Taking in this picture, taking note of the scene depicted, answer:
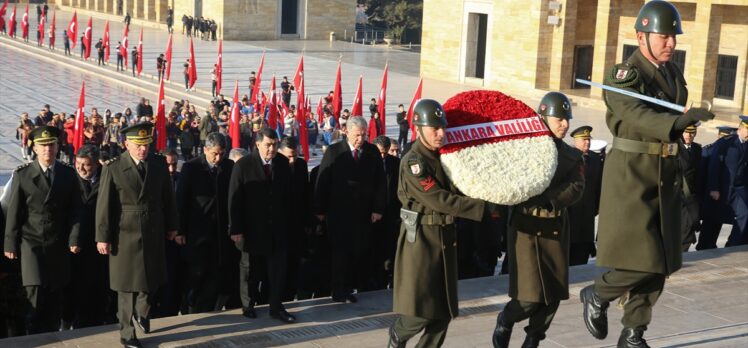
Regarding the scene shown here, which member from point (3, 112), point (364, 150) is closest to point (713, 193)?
point (364, 150)

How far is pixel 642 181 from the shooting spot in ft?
17.7

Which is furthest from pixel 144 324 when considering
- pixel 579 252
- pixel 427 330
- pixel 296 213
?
pixel 579 252

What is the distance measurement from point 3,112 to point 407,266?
87.7ft

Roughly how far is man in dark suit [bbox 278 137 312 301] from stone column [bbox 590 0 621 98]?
2487cm

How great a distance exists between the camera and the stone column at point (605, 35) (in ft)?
105

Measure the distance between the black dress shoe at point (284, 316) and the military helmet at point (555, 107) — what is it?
2568 mm

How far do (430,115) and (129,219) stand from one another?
8.66 feet

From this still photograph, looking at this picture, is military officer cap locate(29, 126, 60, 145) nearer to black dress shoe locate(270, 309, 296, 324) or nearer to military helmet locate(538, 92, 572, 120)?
black dress shoe locate(270, 309, 296, 324)

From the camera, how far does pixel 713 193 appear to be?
10.4 meters

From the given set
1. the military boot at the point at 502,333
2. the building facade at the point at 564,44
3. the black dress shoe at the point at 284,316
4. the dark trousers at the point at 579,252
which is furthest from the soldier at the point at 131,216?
the building facade at the point at 564,44

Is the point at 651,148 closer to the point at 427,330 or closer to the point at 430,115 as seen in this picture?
the point at 430,115

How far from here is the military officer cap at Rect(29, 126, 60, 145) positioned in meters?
7.23

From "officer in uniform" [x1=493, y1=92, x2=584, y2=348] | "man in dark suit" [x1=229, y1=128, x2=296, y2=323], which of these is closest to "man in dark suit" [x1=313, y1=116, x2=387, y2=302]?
"man in dark suit" [x1=229, y1=128, x2=296, y2=323]

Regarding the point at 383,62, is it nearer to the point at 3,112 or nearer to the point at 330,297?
the point at 3,112
